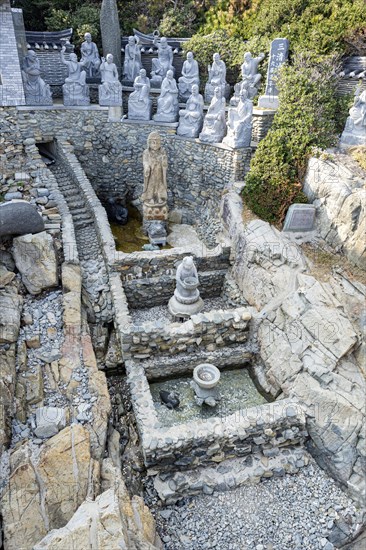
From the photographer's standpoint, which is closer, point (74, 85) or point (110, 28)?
point (74, 85)

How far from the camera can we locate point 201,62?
17641 millimetres

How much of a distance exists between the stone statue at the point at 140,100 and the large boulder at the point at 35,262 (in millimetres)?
7641

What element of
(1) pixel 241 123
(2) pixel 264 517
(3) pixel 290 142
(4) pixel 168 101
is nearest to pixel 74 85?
(4) pixel 168 101

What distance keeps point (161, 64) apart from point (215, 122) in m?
6.11

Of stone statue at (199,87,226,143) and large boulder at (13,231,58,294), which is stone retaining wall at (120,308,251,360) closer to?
large boulder at (13,231,58,294)

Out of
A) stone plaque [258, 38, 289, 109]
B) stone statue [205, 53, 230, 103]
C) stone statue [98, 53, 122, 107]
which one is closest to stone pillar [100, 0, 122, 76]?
stone statue [98, 53, 122, 107]

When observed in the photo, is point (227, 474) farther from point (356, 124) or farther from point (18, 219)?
point (356, 124)

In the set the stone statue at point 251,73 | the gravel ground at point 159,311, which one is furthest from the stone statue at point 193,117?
the gravel ground at point 159,311

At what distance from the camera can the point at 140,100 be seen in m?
15.0

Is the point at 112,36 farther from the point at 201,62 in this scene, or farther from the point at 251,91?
the point at 251,91

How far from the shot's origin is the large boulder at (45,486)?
218 inches

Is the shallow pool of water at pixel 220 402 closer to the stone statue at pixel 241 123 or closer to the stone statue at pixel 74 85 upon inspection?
the stone statue at pixel 241 123

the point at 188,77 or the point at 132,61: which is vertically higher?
the point at 132,61

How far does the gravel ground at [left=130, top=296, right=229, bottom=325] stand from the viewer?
11222 millimetres
